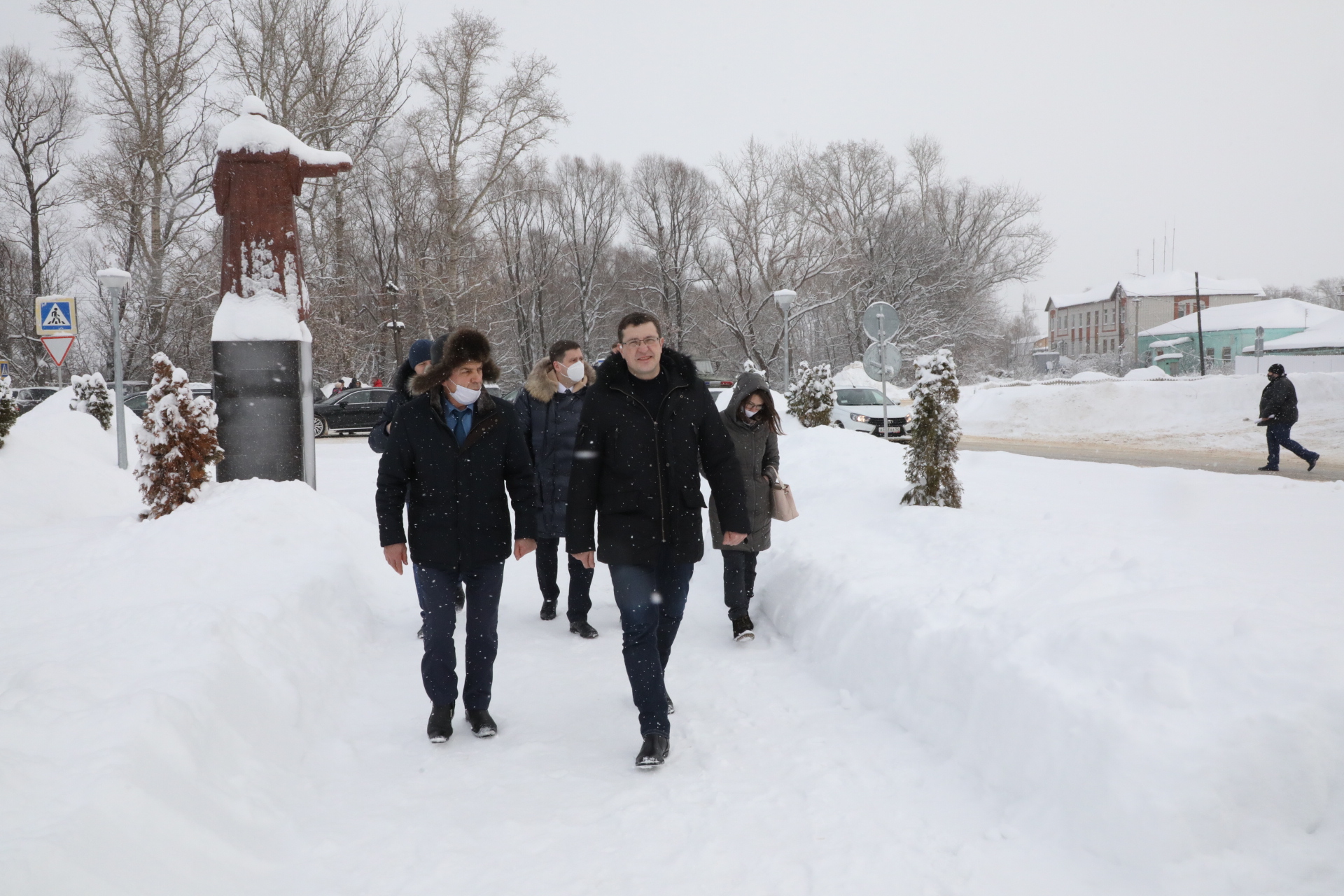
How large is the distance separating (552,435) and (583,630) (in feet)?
4.47

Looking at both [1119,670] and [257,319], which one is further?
[257,319]

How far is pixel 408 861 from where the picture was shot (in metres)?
3.05

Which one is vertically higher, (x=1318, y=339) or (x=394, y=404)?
(x=1318, y=339)

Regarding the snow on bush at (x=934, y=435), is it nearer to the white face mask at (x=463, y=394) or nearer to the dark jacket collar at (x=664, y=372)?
the dark jacket collar at (x=664, y=372)

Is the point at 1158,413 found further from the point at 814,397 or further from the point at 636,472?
the point at 636,472

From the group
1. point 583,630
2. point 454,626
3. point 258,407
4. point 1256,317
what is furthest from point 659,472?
point 1256,317

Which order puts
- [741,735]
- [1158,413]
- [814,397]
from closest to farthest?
[741,735], [814,397], [1158,413]

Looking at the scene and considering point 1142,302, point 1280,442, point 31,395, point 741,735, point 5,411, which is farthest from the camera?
point 1142,302

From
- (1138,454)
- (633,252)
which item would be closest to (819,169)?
(633,252)

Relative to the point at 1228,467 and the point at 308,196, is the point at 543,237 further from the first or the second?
the point at 1228,467

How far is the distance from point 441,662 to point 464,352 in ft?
4.81

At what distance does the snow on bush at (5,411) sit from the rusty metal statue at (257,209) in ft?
14.7

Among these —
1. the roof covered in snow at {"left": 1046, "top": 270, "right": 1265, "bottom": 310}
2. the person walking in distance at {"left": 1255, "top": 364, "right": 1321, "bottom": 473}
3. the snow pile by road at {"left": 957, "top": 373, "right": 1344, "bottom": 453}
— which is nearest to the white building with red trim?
the roof covered in snow at {"left": 1046, "top": 270, "right": 1265, "bottom": 310}

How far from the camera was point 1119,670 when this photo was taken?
333 cm
